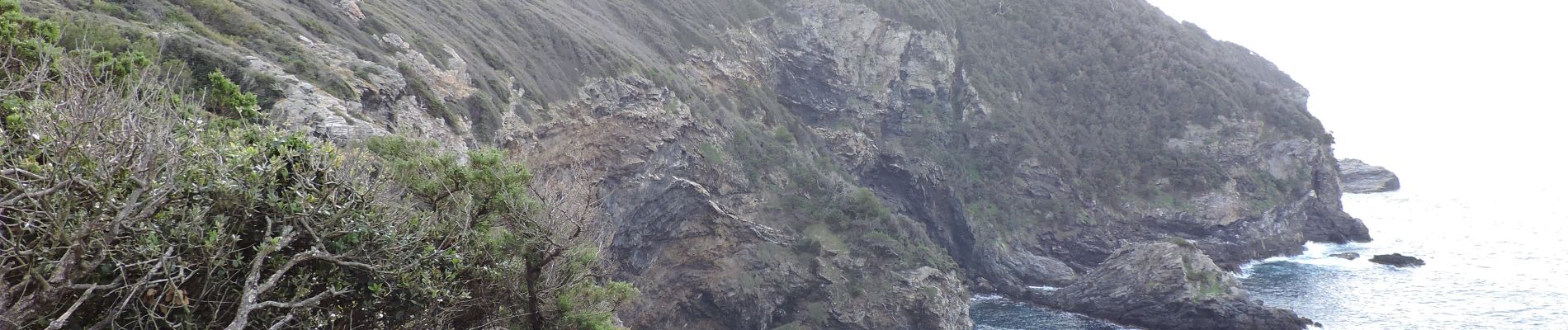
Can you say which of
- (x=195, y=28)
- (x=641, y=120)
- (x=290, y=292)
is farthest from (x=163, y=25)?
(x=641, y=120)

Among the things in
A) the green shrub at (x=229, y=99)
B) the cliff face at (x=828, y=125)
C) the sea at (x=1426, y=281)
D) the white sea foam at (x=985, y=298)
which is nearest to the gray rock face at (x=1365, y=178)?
the cliff face at (x=828, y=125)

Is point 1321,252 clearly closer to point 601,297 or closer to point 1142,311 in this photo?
point 1142,311

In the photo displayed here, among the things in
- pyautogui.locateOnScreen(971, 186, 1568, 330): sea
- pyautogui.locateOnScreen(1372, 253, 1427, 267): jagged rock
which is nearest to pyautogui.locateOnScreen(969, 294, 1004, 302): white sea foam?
pyautogui.locateOnScreen(971, 186, 1568, 330): sea

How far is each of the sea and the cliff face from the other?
12.1 feet

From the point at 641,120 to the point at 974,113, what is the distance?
3966 cm

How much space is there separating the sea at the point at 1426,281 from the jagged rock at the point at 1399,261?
814mm

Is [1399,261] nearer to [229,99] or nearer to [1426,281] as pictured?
[1426,281]

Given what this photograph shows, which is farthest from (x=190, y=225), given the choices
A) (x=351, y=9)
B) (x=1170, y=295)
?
(x=1170, y=295)

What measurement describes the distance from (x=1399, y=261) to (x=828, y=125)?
42.6 metres

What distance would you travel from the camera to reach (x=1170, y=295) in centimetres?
4759

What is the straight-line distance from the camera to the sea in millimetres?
45688

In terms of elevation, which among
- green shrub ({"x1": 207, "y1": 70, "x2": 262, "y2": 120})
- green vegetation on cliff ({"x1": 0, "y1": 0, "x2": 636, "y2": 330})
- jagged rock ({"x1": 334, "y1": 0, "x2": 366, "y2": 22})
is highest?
green vegetation on cliff ({"x1": 0, "y1": 0, "x2": 636, "y2": 330})

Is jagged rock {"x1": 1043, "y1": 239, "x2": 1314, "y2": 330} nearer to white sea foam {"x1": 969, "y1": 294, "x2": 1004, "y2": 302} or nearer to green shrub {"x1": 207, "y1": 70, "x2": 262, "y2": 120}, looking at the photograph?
white sea foam {"x1": 969, "y1": 294, "x2": 1004, "y2": 302}

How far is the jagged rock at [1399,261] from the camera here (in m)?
57.8
